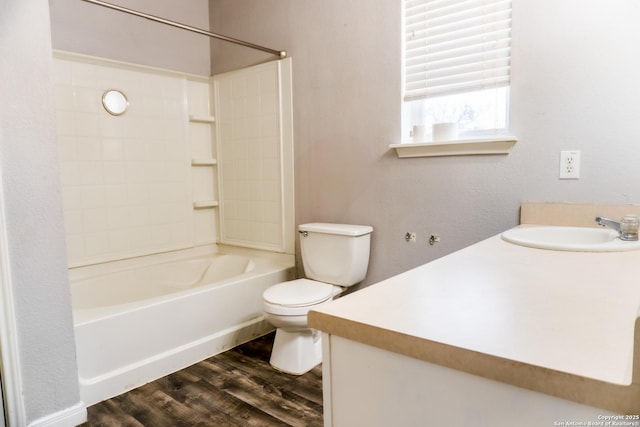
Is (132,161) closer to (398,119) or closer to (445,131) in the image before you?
(398,119)

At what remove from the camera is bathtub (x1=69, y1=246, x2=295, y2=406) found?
1.94m

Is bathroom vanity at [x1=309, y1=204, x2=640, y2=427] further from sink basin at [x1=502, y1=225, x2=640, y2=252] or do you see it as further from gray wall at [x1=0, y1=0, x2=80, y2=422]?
gray wall at [x1=0, y1=0, x2=80, y2=422]

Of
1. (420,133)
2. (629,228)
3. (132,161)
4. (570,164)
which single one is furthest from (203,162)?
(629,228)

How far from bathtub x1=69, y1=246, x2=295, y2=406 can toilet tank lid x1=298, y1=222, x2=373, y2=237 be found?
46 centimetres

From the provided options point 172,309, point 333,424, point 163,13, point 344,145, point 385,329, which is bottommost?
point 172,309

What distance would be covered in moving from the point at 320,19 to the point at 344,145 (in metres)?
0.80

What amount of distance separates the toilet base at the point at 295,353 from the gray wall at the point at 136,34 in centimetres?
212

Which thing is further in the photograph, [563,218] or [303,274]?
[303,274]

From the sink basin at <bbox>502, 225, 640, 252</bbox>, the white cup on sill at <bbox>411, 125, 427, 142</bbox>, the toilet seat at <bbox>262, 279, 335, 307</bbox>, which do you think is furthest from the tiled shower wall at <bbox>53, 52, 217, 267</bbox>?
the sink basin at <bbox>502, 225, 640, 252</bbox>

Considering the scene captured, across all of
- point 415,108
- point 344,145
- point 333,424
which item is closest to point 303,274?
point 344,145

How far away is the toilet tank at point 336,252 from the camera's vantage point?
7.79 ft

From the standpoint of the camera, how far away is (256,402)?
6.15 feet

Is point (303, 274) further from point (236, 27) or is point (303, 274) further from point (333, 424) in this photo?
point (333, 424)

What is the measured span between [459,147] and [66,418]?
2.11 m
